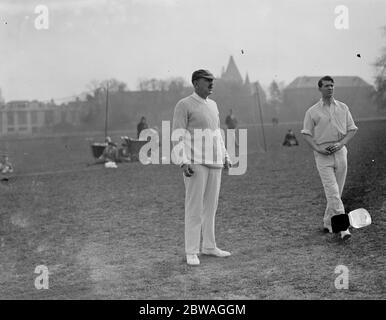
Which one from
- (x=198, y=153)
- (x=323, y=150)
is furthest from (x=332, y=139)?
(x=198, y=153)

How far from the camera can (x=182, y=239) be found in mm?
5223

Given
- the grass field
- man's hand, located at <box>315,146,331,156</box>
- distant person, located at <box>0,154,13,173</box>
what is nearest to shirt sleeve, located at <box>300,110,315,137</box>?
man's hand, located at <box>315,146,331,156</box>

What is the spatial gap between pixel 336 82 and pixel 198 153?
1635mm

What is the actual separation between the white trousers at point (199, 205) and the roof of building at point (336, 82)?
137cm

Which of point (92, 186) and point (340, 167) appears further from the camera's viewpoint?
point (92, 186)

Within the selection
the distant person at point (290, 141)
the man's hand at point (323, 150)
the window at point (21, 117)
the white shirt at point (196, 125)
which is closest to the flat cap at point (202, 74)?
the white shirt at point (196, 125)

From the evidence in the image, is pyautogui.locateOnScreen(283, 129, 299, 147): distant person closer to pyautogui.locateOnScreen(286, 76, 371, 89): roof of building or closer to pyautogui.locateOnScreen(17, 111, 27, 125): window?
pyautogui.locateOnScreen(286, 76, 371, 89): roof of building

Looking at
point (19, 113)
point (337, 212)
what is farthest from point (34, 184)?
point (337, 212)

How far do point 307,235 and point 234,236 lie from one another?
27.7 inches

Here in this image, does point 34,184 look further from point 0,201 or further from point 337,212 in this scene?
point 337,212

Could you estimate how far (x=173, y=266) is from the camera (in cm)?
430

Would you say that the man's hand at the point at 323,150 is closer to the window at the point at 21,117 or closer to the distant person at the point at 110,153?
the window at the point at 21,117

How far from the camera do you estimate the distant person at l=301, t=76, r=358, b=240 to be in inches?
193

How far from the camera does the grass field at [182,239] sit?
374 centimetres
